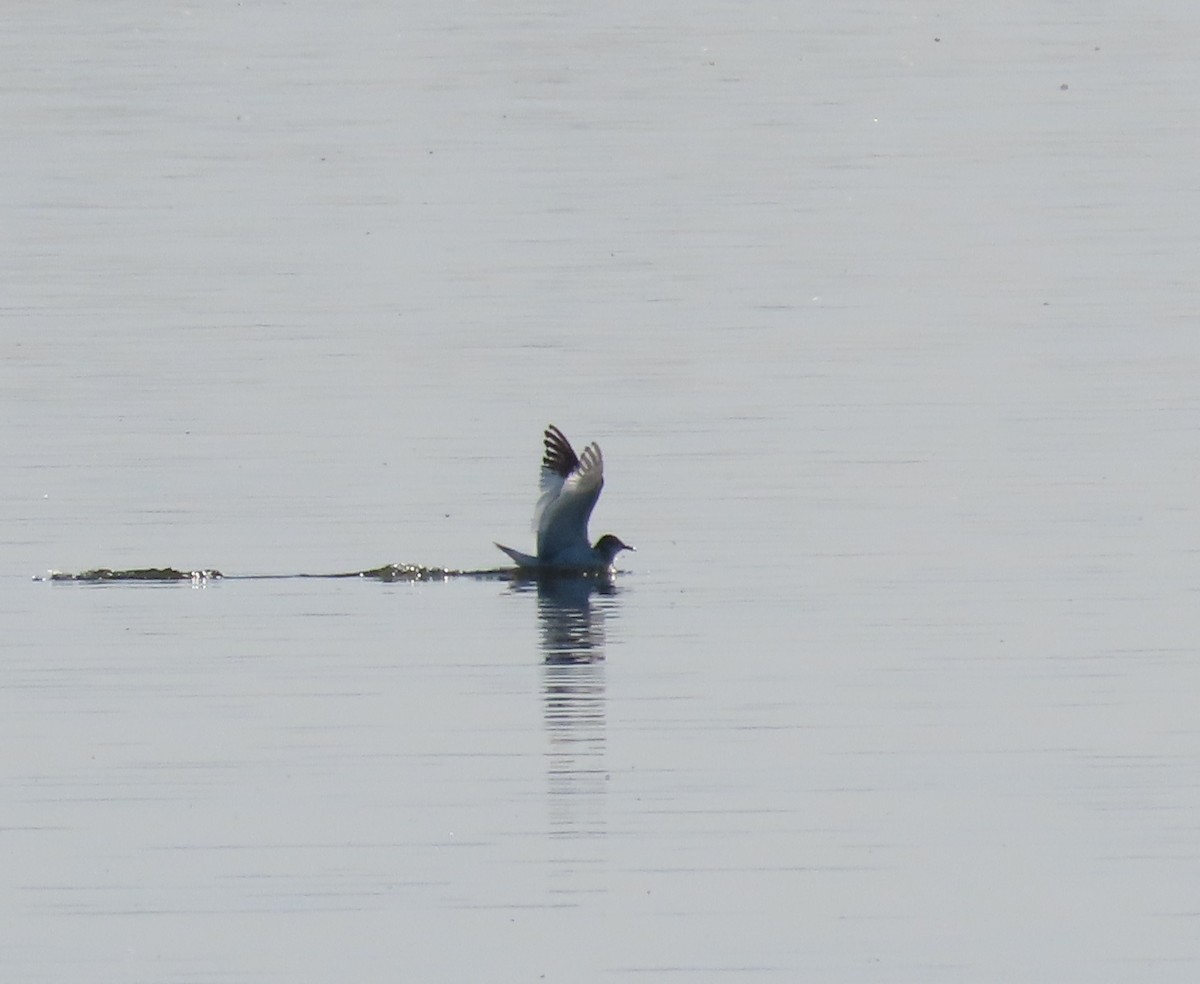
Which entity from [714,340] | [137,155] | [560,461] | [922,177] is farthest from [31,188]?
[560,461]

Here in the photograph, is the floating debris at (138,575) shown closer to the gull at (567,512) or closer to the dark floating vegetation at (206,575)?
the dark floating vegetation at (206,575)

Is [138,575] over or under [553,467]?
under

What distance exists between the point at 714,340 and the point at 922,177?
14.7 metres

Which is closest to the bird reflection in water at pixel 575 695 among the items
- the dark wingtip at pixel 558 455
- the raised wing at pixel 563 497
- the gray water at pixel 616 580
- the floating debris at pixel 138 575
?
the gray water at pixel 616 580

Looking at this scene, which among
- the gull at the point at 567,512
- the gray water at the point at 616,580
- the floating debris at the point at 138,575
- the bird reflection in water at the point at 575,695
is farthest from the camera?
the gull at the point at 567,512

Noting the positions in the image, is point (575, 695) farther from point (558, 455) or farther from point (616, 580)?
point (558, 455)

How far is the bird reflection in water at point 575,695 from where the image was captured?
1309cm

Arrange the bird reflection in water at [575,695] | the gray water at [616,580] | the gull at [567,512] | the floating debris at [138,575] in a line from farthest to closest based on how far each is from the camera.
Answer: the gull at [567,512]
the floating debris at [138,575]
the bird reflection in water at [575,695]
the gray water at [616,580]

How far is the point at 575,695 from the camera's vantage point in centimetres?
1519

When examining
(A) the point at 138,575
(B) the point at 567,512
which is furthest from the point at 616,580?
(A) the point at 138,575

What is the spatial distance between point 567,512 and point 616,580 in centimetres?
53

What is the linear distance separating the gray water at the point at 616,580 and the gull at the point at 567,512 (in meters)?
0.34

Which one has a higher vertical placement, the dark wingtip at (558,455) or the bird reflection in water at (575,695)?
the dark wingtip at (558,455)

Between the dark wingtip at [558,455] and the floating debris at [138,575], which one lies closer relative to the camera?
the floating debris at [138,575]
